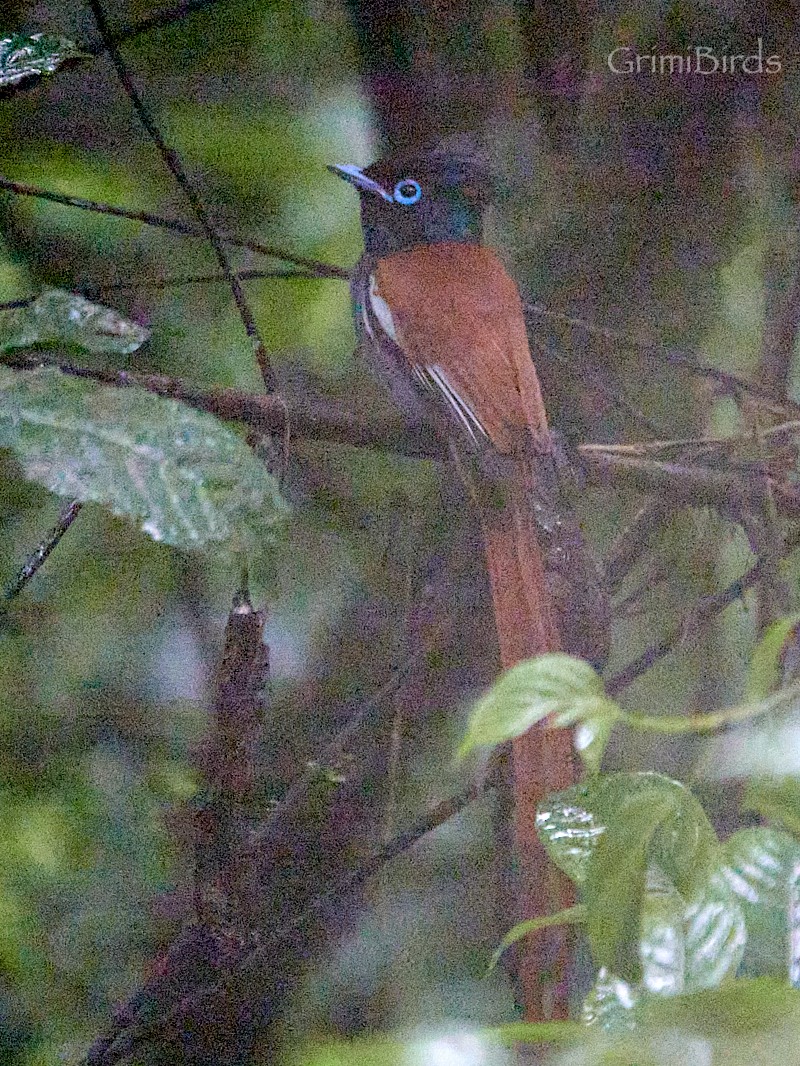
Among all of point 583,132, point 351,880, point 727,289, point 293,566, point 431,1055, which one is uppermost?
point 583,132

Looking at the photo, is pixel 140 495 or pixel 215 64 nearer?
pixel 140 495

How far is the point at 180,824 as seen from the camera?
2.47 feet

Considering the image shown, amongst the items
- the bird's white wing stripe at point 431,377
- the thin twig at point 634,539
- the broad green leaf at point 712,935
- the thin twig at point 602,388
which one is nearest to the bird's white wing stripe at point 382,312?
the bird's white wing stripe at point 431,377

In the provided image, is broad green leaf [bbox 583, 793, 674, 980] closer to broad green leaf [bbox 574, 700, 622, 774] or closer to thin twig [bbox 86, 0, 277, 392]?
broad green leaf [bbox 574, 700, 622, 774]

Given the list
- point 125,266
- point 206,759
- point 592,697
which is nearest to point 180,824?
point 206,759

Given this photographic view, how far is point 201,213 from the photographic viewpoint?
786 millimetres

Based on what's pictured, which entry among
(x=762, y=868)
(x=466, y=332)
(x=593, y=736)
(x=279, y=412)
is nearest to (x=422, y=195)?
(x=466, y=332)

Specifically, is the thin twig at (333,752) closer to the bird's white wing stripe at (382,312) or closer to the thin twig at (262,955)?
the thin twig at (262,955)

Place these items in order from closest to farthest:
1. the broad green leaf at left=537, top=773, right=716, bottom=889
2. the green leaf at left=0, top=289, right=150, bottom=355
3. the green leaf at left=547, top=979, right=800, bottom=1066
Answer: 1. the green leaf at left=547, top=979, right=800, bottom=1066
2. the broad green leaf at left=537, top=773, right=716, bottom=889
3. the green leaf at left=0, top=289, right=150, bottom=355

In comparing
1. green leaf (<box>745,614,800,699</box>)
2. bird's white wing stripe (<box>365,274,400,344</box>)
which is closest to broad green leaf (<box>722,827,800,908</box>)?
green leaf (<box>745,614,800,699</box>)

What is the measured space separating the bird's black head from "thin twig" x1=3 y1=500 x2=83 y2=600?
0.32m

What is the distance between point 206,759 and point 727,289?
557 millimetres

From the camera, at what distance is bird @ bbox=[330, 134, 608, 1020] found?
2.46ft

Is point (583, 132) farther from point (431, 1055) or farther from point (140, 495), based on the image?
point (431, 1055)
